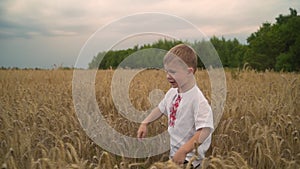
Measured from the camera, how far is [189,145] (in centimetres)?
227

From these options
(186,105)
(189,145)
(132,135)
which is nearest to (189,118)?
(186,105)

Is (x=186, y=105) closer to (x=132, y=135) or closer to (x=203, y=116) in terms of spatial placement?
(x=203, y=116)

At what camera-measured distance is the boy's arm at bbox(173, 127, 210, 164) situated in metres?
2.24

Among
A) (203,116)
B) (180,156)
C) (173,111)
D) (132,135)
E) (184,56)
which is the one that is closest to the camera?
(180,156)

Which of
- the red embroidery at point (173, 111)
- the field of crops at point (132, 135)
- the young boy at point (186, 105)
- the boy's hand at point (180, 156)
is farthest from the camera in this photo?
the red embroidery at point (173, 111)

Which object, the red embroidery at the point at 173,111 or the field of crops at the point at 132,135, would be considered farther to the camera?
the red embroidery at the point at 173,111

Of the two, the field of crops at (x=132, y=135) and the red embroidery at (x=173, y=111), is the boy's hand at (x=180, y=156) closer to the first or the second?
the field of crops at (x=132, y=135)

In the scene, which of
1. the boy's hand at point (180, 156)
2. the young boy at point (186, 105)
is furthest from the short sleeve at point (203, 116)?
the boy's hand at point (180, 156)

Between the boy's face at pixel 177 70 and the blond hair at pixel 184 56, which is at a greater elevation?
the blond hair at pixel 184 56

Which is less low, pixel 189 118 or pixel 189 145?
pixel 189 118

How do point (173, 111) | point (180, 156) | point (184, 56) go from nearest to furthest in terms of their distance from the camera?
point (180, 156)
point (184, 56)
point (173, 111)

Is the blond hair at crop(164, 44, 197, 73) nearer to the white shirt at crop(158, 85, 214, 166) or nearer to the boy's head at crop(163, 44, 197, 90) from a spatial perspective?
the boy's head at crop(163, 44, 197, 90)

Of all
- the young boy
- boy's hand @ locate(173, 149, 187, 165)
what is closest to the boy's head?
the young boy

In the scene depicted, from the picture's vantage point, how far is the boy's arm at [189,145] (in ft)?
7.36
